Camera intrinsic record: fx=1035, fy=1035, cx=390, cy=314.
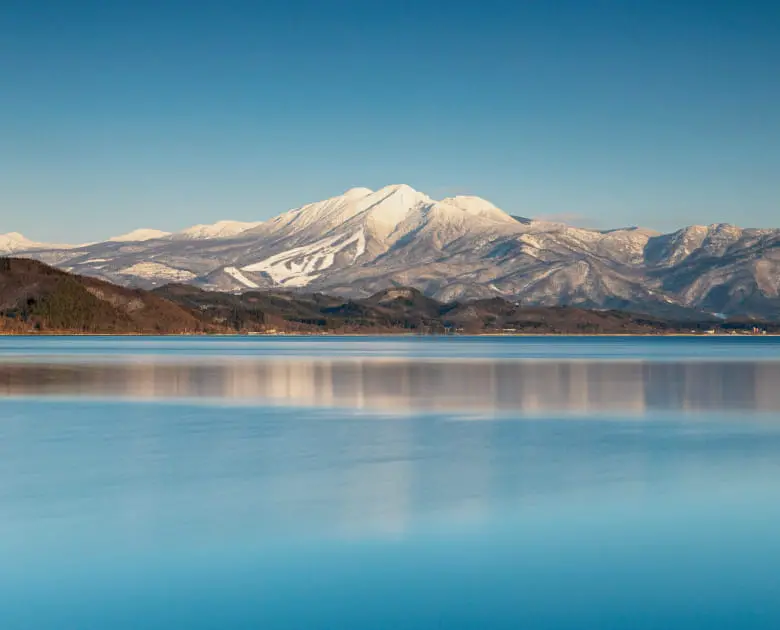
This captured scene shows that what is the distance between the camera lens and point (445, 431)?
43188mm

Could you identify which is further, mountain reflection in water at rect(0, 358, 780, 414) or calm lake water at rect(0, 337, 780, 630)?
mountain reflection in water at rect(0, 358, 780, 414)

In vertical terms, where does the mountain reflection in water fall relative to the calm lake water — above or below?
below

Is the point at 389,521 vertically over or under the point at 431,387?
over

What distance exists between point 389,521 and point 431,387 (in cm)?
5208

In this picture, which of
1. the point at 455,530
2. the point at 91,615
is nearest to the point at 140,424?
the point at 455,530

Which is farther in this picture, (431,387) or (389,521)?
(431,387)

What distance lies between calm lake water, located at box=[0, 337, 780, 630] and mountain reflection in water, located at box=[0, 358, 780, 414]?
8.18 metres

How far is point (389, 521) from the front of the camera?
23.3m

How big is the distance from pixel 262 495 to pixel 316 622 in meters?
10.8

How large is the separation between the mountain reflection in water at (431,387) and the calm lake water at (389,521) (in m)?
8.18

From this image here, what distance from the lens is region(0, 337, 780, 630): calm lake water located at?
55.5 feet

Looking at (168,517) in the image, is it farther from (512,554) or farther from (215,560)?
(512,554)

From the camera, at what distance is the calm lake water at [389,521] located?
55.5 feet

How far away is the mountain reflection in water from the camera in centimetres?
5903
